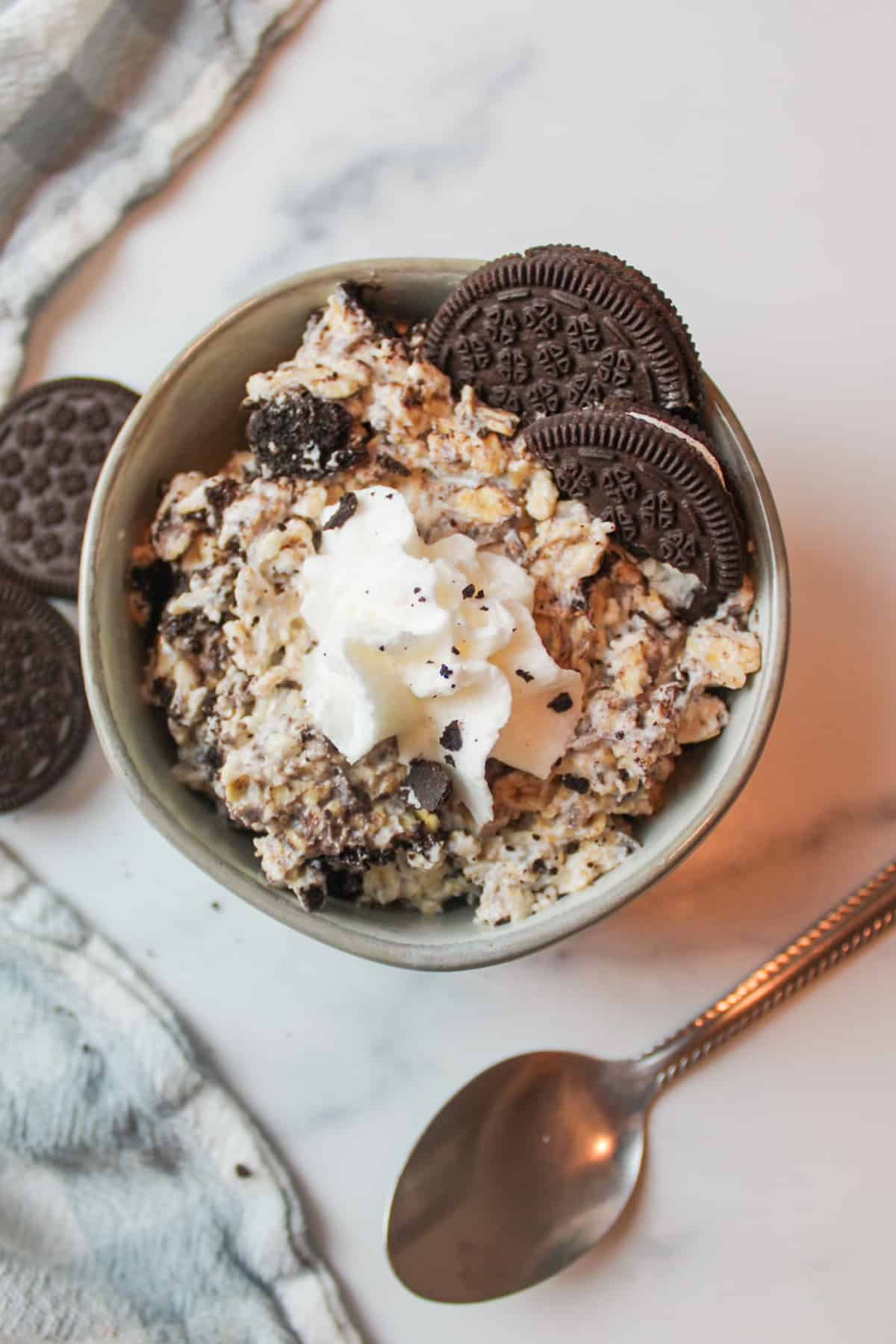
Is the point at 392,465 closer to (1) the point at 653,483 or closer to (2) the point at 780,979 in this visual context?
(1) the point at 653,483

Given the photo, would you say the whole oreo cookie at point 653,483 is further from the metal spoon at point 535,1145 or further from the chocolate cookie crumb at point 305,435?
the metal spoon at point 535,1145


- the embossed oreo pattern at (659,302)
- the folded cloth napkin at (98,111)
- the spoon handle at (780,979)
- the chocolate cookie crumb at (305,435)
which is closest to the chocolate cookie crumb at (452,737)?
the chocolate cookie crumb at (305,435)

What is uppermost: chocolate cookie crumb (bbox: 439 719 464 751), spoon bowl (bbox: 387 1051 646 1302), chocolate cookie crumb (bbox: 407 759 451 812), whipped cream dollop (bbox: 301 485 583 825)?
whipped cream dollop (bbox: 301 485 583 825)

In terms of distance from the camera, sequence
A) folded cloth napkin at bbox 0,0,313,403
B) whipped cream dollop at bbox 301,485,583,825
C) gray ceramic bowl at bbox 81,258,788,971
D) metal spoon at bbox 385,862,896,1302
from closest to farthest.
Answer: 1. whipped cream dollop at bbox 301,485,583,825
2. gray ceramic bowl at bbox 81,258,788,971
3. metal spoon at bbox 385,862,896,1302
4. folded cloth napkin at bbox 0,0,313,403

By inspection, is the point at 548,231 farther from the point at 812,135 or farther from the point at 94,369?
the point at 94,369

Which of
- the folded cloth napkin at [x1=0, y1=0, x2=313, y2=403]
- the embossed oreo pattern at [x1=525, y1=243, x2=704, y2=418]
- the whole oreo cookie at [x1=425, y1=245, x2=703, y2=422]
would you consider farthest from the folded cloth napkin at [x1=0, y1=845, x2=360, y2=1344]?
the embossed oreo pattern at [x1=525, y1=243, x2=704, y2=418]

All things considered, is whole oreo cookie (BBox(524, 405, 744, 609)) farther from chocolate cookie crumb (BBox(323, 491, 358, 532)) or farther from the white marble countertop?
the white marble countertop
